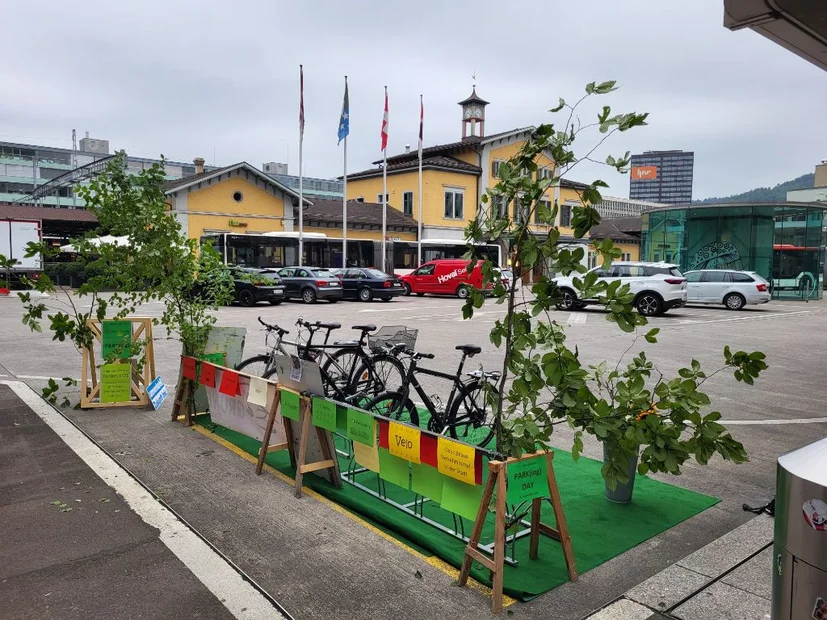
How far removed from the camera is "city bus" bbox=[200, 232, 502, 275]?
27531 mm

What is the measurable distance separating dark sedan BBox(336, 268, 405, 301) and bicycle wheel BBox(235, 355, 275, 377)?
61.0ft

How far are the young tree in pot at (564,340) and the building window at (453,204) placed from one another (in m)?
39.3

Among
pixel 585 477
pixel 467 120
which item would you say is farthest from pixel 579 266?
pixel 467 120

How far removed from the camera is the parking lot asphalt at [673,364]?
3920 millimetres

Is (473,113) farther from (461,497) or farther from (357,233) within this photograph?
(461,497)

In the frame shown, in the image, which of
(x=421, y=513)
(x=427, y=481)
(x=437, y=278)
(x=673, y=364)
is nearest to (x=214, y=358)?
(x=421, y=513)

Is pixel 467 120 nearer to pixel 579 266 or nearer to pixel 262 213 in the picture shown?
pixel 262 213

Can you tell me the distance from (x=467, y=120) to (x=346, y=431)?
1774 inches

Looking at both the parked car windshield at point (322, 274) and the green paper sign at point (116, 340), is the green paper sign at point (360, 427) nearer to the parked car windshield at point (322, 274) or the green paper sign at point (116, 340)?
the green paper sign at point (116, 340)

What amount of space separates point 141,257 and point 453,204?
37.0 meters

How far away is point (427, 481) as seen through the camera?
387 cm

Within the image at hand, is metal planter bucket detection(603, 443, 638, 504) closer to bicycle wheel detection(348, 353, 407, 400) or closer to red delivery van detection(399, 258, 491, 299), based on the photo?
bicycle wheel detection(348, 353, 407, 400)

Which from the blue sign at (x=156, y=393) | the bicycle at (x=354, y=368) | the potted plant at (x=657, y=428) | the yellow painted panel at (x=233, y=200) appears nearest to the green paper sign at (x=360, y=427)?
the bicycle at (x=354, y=368)

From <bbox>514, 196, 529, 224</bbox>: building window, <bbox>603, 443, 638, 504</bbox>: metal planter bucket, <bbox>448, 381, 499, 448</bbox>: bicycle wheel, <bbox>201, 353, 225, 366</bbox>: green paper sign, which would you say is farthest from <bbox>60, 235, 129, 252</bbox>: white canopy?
<bbox>603, 443, 638, 504</bbox>: metal planter bucket
